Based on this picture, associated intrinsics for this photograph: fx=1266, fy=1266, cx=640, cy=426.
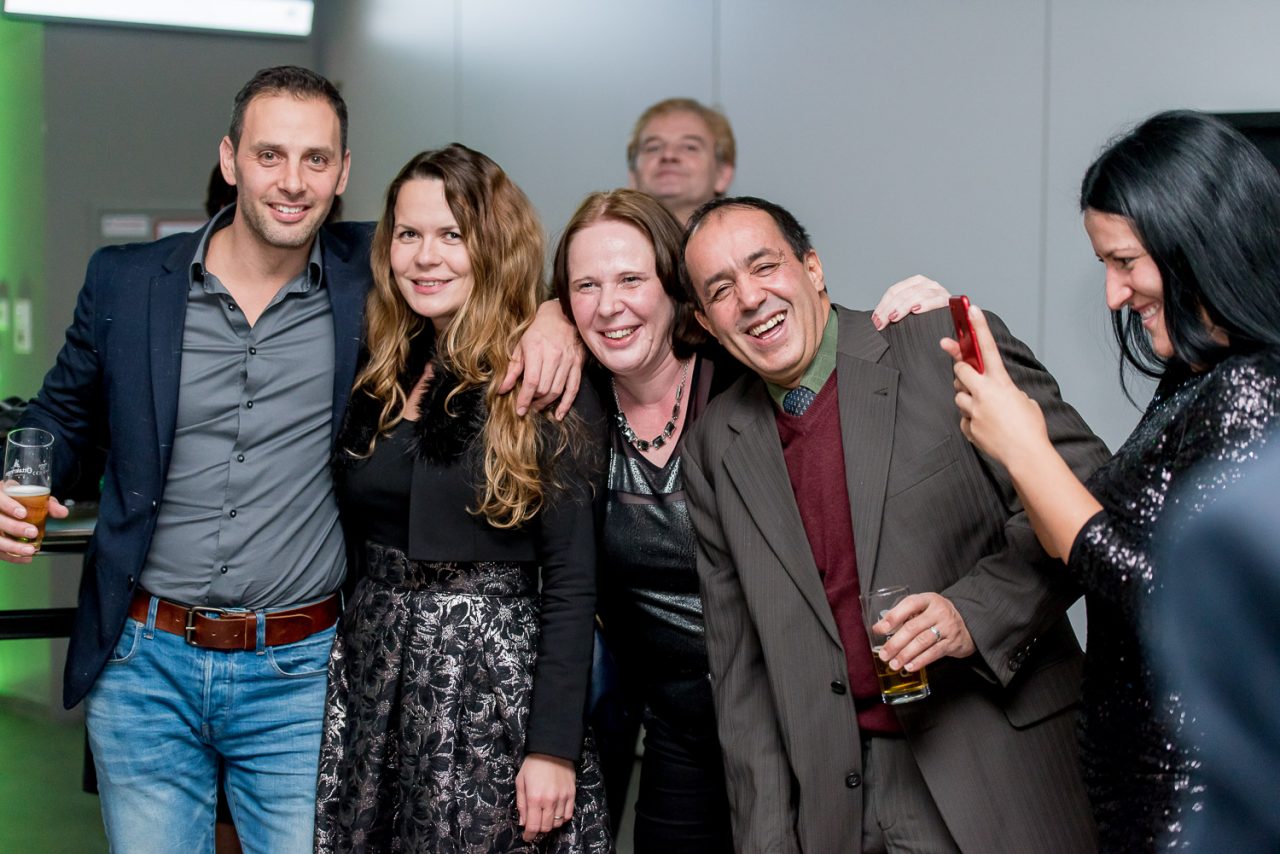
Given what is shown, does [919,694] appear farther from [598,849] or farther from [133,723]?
[133,723]

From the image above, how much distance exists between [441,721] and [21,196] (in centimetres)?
477

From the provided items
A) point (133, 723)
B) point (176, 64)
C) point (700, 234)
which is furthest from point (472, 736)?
point (176, 64)

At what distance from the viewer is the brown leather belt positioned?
2254 mm

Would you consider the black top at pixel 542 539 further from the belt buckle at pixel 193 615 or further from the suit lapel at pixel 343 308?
the belt buckle at pixel 193 615

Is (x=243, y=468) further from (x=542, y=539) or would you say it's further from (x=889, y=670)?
(x=889, y=670)

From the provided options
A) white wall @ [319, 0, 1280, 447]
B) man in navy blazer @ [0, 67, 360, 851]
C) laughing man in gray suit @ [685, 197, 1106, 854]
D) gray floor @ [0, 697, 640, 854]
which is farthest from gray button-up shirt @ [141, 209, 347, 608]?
white wall @ [319, 0, 1280, 447]

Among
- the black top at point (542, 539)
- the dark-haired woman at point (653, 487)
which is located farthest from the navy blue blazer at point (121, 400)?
the dark-haired woman at point (653, 487)

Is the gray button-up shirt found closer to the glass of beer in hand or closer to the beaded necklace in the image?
the glass of beer in hand

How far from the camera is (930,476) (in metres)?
1.93

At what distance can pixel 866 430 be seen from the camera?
197 centimetres

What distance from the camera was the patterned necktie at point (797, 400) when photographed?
2.09 metres

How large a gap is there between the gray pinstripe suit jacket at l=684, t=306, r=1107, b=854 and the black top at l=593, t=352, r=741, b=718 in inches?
5.6

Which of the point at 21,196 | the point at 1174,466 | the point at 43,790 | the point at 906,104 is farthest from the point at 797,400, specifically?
the point at 21,196

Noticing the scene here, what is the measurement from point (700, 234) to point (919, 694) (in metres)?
0.84
